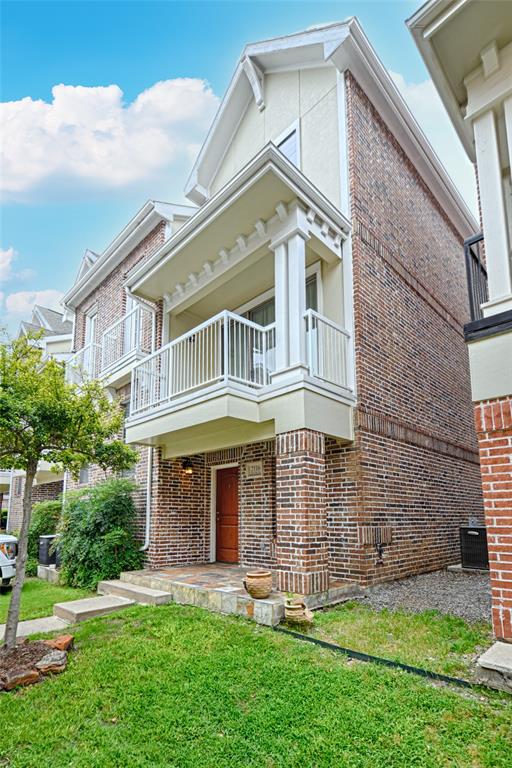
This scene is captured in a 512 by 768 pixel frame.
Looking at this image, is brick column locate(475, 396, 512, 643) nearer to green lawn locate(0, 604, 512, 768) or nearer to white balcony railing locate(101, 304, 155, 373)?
green lawn locate(0, 604, 512, 768)

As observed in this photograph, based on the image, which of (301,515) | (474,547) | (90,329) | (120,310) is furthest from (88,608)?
(90,329)

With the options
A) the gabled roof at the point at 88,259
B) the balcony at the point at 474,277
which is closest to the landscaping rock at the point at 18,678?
the balcony at the point at 474,277

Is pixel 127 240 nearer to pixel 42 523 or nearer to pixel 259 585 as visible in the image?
pixel 42 523

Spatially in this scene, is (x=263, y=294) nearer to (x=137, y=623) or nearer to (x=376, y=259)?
(x=376, y=259)

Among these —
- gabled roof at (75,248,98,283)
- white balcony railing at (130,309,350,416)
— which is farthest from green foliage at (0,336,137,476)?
gabled roof at (75,248,98,283)

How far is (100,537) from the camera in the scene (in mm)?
8805

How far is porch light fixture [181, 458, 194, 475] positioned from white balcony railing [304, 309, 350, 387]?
12.6 ft

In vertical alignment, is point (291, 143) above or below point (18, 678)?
above

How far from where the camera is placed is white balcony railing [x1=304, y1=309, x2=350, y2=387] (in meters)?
6.77

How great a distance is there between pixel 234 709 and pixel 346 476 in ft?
13.3

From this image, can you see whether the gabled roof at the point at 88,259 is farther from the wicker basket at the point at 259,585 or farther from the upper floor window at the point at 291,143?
the wicker basket at the point at 259,585

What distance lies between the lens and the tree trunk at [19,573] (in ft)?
15.7

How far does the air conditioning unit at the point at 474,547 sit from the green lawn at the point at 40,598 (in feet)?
22.1

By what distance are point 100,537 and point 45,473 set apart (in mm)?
7505
